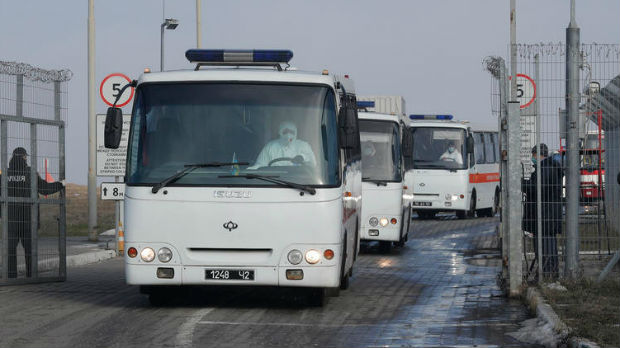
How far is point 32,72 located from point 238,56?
3.41m

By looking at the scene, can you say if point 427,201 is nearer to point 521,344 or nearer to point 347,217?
point 347,217

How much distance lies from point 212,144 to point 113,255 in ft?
34.4

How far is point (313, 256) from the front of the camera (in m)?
12.8

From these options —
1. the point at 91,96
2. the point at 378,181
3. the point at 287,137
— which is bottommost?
the point at 378,181

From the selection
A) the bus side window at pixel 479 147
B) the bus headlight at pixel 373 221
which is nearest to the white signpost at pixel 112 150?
the bus headlight at pixel 373 221

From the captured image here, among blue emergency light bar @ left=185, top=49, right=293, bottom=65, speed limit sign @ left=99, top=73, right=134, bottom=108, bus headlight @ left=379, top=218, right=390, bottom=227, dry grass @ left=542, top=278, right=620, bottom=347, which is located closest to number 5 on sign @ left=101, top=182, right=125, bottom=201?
speed limit sign @ left=99, top=73, right=134, bottom=108

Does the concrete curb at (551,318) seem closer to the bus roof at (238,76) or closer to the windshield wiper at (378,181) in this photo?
the bus roof at (238,76)

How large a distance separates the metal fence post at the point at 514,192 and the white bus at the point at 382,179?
939 cm

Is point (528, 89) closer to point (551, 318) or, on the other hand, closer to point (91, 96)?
point (551, 318)

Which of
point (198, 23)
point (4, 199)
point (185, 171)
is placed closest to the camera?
point (185, 171)

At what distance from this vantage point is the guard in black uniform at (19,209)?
52.5ft

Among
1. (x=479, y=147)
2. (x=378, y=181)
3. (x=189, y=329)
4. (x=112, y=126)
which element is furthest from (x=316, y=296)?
(x=479, y=147)

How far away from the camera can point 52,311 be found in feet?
42.5

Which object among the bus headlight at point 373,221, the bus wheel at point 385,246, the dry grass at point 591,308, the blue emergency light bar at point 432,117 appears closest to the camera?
the dry grass at point 591,308
